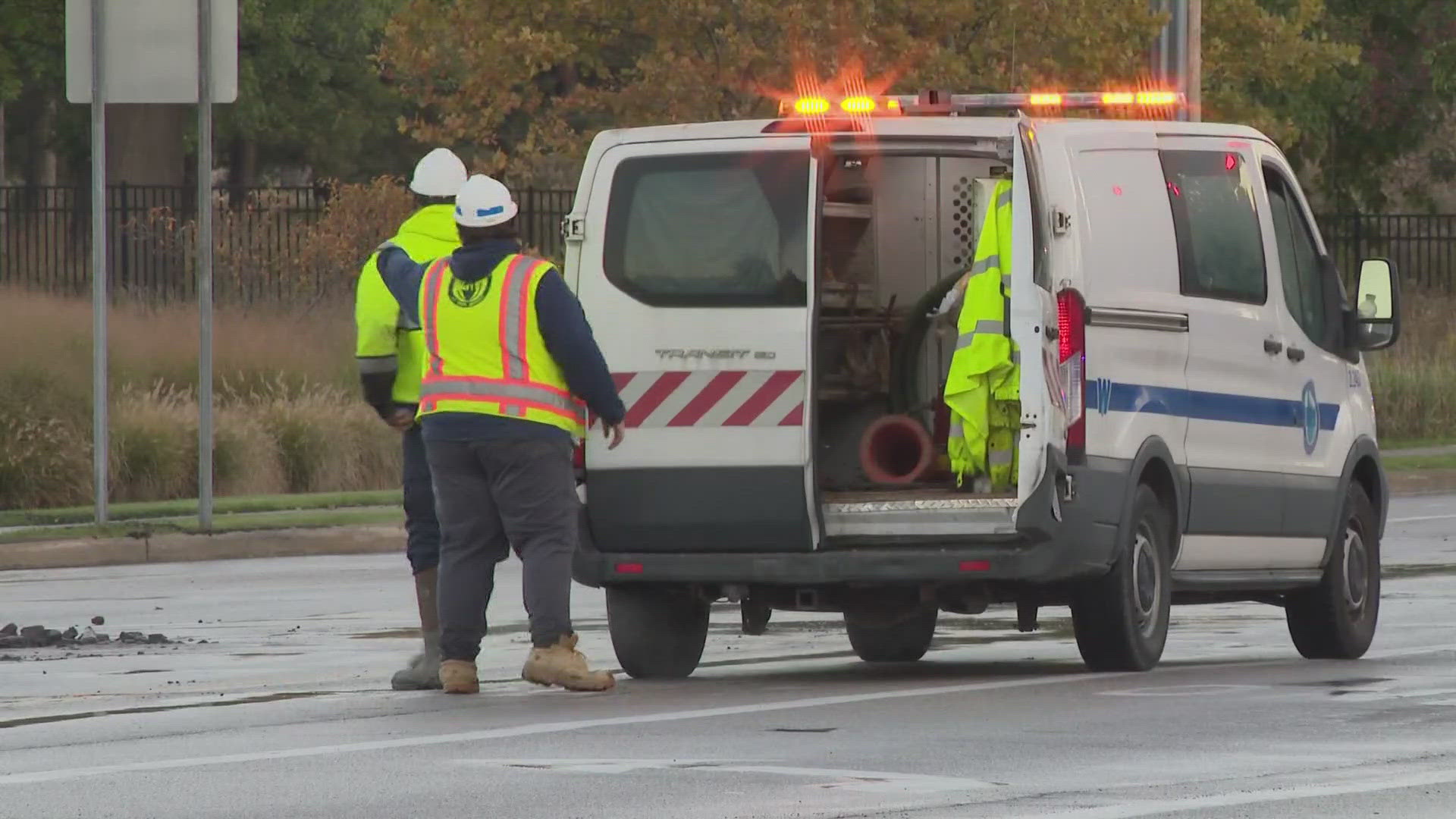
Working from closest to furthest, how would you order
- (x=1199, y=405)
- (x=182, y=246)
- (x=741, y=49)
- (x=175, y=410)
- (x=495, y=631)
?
(x=1199, y=405) → (x=495, y=631) → (x=175, y=410) → (x=741, y=49) → (x=182, y=246)

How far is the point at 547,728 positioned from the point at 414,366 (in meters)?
2.10

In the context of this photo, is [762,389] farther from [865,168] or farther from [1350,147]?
[1350,147]

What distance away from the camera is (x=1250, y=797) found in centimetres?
762

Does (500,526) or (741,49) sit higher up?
(741,49)

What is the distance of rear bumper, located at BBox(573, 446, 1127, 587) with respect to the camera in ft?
34.6

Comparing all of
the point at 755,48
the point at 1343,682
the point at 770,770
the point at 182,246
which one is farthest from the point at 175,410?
the point at 770,770

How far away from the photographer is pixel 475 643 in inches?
417

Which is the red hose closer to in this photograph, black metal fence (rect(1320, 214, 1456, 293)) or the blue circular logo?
the blue circular logo

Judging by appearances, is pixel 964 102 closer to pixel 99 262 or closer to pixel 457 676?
pixel 457 676

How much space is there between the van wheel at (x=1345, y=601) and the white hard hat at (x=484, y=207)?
3834 mm

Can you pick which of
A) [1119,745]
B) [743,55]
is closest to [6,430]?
[743,55]

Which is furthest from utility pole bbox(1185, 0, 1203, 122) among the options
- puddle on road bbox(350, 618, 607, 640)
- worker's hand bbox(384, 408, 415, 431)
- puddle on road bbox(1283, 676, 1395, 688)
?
worker's hand bbox(384, 408, 415, 431)

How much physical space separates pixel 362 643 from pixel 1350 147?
31295 mm

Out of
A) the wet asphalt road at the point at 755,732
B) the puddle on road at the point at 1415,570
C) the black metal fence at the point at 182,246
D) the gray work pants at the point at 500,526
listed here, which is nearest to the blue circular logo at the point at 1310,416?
the wet asphalt road at the point at 755,732
